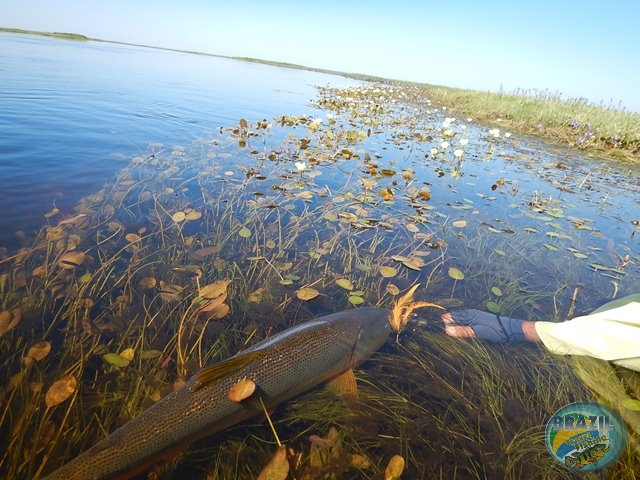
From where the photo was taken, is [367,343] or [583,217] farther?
[583,217]

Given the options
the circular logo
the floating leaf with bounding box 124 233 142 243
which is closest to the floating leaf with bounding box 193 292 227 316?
the floating leaf with bounding box 124 233 142 243

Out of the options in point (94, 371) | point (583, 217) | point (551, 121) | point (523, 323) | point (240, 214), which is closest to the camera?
point (94, 371)

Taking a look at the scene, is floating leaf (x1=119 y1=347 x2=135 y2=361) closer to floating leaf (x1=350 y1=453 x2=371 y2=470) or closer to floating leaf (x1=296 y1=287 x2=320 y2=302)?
floating leaf (x1=296 y1=287 x2=320 y2=302)

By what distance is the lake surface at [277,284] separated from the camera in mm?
1854

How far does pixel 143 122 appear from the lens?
26.3 ft

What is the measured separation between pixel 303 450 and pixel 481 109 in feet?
76.5

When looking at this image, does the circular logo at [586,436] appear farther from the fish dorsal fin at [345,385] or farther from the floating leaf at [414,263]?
the floating leaf at [414,263]

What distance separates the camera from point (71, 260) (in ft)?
8.86

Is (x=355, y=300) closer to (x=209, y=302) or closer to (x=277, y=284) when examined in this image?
(x=277, y=284)

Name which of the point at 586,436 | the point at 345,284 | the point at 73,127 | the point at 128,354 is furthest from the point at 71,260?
the point at 73,127

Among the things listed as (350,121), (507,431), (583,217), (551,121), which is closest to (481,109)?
(551,121)

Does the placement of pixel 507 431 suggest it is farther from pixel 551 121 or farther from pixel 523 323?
pixel 551 121

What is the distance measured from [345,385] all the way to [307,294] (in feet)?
2.64

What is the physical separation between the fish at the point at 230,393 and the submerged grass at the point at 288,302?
155 mm
